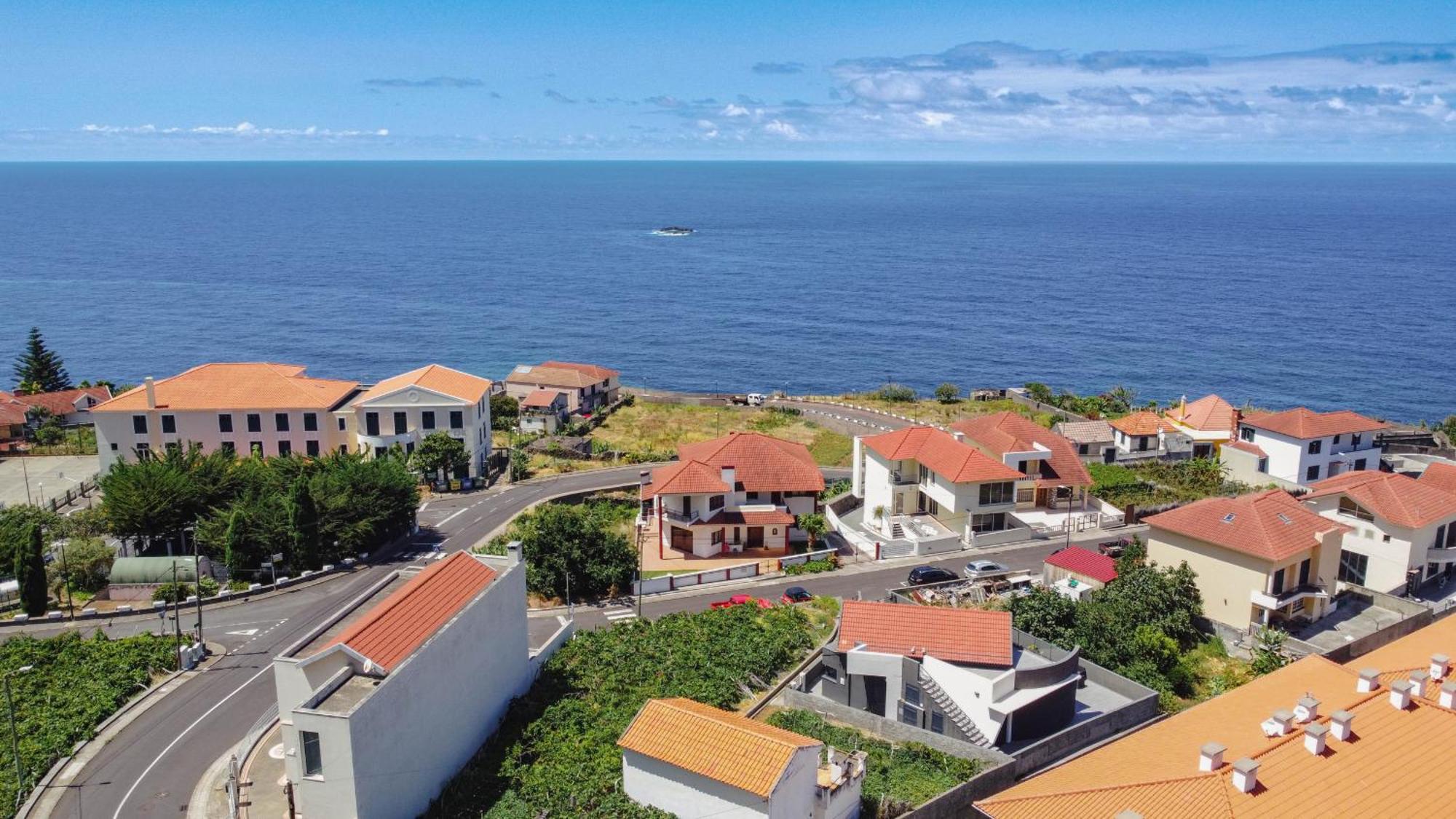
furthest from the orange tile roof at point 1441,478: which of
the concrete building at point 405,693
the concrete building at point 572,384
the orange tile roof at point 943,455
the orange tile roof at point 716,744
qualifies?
the concrete building at point 572,384

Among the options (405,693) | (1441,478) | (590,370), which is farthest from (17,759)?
(590,370)

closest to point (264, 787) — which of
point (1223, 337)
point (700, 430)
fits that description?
point (700, 430)

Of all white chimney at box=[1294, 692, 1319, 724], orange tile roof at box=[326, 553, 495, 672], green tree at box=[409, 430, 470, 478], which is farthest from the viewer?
green tree at box=[409, 430, 470, 478]

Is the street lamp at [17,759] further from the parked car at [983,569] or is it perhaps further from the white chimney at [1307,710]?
the parked car at [983,569]

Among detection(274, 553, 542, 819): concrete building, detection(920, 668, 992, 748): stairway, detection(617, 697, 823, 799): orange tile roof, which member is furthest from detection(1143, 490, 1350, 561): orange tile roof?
detection(274, 553, 542, 819): concrete building

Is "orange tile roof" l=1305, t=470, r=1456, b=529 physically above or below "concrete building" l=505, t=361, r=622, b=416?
above

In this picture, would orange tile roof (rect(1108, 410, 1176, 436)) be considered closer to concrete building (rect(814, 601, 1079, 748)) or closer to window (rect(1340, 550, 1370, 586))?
window (rect(1340, 550, 1370, 586))

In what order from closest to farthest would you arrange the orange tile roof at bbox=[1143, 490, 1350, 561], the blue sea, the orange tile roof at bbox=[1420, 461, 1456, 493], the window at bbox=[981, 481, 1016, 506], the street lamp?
the street lamp
the orange tile roof at bbox=[1143, 490, 1350, 561]
the orange tile roof at bbox=[1420, 461, 1456, 493]
the window at bbox=[981, 481, 1016, 506]
the blue sea
